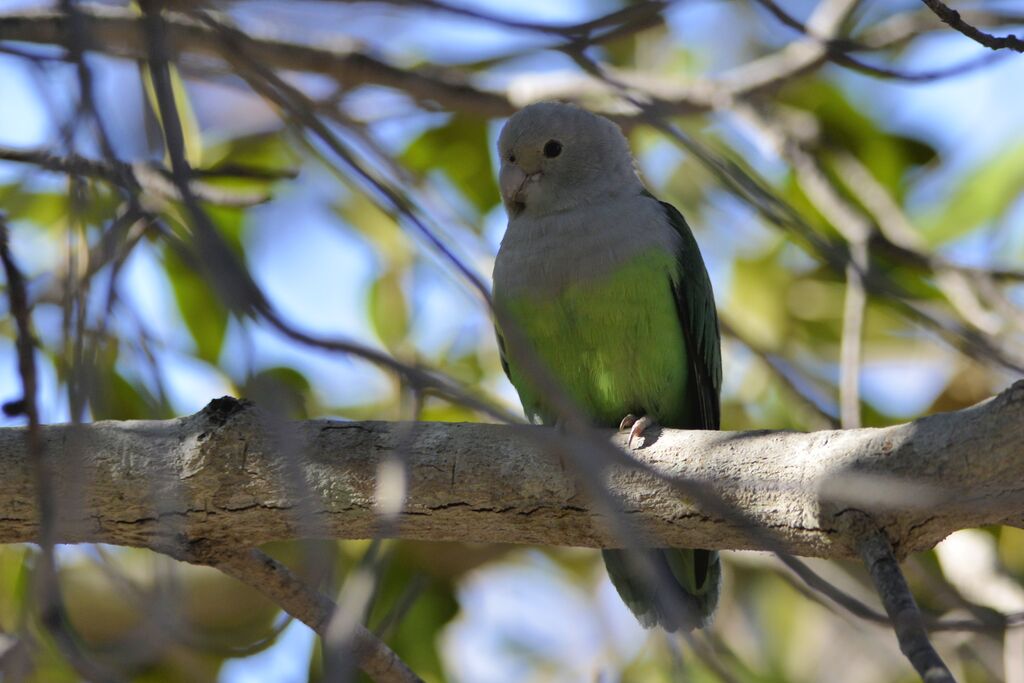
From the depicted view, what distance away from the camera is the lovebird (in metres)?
3.80

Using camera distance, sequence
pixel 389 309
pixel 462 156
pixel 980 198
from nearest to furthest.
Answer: pixel 389 309 → pixel 980 198 → pixel 462 156

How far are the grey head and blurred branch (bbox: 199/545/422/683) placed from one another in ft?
6.54

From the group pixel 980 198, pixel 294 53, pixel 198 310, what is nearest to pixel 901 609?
pixel 294 53

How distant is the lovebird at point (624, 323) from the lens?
3.80m

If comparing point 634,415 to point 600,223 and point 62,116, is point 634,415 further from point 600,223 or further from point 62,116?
point 62,116

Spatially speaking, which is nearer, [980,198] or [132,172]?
[132,172]

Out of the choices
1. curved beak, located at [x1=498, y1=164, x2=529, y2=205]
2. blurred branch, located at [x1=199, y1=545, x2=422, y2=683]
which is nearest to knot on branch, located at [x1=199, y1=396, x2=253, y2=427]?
blurred branch, located at [x1=199, y1=545, x2=422, y2=683]

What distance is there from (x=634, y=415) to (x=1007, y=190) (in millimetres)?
2652

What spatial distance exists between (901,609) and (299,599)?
140cm

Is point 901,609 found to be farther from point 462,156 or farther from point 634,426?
point 462,156

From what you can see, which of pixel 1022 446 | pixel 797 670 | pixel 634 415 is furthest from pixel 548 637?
pixel 1022 446

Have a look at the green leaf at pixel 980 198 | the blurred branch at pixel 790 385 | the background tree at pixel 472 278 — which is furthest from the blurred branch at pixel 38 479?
the green leaf at pixel 980 198

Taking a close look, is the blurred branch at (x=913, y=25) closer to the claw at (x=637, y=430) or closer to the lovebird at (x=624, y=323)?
the lovebird at (x=624, y=323)

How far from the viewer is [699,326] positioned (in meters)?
4.01
